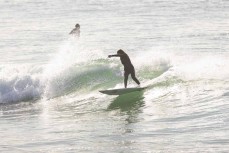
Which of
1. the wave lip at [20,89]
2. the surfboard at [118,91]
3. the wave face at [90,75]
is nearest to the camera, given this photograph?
the surfboard at [118,91]

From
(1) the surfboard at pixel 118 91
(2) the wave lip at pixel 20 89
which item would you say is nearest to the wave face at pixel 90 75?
(2) the wave lip at pixel 20 89

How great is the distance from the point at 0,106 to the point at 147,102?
574cm

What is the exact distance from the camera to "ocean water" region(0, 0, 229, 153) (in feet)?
52.5

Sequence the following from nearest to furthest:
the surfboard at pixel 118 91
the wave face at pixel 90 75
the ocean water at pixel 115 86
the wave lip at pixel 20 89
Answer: the ocean water at pixel 115 86
the surfboard at pixel 118 91
the wave lip at pixel 20 89
the wave face at pixel 90 75

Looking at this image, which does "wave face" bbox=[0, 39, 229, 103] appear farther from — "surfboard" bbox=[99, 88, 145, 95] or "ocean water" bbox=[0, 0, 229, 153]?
"surfboard" bbox=[99, 88, 145, 95]

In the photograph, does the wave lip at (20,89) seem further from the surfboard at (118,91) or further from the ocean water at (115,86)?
the surfboard at (118,91)

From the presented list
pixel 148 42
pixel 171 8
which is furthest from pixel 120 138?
pixel 171 8

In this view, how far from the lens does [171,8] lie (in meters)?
60.0

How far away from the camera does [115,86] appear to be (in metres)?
25.0

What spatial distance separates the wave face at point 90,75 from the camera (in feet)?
80.5

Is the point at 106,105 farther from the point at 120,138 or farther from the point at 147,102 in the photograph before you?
the point at 120,138

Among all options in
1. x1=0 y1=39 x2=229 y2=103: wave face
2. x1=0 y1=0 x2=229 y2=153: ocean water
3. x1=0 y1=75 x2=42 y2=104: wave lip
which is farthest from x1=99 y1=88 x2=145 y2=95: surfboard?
→ x1=0 y1=75 x2=42 y2=104: wave lip

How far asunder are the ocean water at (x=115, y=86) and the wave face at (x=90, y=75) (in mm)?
45

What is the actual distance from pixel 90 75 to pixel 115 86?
2514mm
